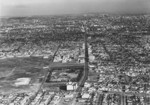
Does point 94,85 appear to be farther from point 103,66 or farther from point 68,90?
point 103,66

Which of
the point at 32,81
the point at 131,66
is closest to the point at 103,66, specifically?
the point at 131,66

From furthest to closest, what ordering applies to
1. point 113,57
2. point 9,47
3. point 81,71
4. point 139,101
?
point 9,47, point 113,57, point 81,71, point 139,101


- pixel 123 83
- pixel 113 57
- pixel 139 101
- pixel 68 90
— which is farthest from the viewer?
pixel 113 57

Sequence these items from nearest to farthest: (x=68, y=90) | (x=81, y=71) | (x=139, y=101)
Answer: (x=139, y=101), (x=68, y=90), (x=81, y=71)

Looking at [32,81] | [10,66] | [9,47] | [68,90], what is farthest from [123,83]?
[9,47]

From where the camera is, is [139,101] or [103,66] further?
[103,66]

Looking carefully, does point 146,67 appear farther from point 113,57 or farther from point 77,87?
point 77,87
